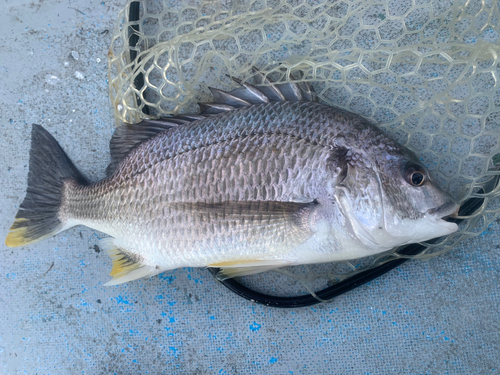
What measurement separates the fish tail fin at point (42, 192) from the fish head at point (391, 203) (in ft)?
3.88

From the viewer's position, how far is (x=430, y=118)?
4.74ft

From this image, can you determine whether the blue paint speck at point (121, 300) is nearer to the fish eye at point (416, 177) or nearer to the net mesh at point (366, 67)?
the net mesh at point (366, 67)

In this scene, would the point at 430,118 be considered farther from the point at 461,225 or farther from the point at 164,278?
the point at 164,278

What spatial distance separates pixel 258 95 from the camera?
1.31 metres

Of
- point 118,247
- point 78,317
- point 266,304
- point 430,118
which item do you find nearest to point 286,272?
point 266,304

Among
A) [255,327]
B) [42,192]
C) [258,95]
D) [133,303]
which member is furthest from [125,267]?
[258,95]

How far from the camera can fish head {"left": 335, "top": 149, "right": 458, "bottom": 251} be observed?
1074mm

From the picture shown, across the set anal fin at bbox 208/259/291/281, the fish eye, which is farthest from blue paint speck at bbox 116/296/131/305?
the fish eye

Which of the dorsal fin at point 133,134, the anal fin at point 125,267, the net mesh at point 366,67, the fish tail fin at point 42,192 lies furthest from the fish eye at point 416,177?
the fish tail fin at point 42,192

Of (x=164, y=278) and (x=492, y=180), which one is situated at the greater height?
(x=492, y=180)

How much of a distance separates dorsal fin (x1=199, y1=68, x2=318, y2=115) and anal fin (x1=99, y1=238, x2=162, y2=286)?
2.29 ft

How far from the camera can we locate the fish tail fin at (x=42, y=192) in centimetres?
149

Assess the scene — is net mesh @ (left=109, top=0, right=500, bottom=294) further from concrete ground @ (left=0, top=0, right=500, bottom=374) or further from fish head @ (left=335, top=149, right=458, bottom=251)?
fish head @ (left=335, top=149, right=458, bottom=251)

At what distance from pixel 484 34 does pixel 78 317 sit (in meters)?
2.36
